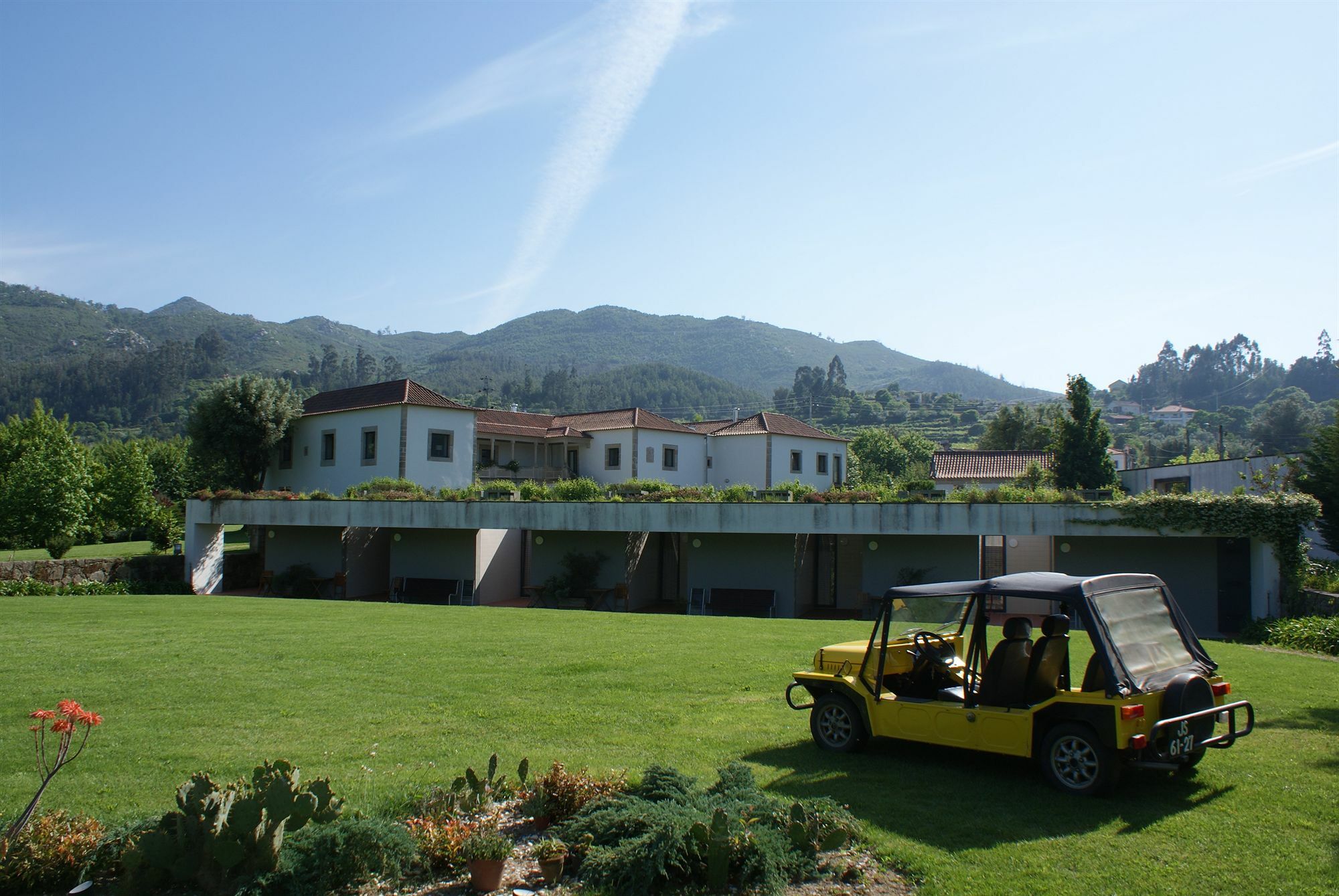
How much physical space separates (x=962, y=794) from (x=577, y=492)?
22589 millimetres

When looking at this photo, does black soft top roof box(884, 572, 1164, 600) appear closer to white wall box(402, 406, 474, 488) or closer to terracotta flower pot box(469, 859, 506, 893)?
terracotta flower pot box(469, 859, 506, 893)

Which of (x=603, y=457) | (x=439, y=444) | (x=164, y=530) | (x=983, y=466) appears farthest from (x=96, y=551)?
(x=983, y=466)

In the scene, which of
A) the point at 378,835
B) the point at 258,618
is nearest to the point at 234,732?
the point at 378,835

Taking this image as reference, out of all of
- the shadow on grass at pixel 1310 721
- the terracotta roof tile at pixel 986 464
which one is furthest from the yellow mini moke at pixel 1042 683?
the terracotta roof tile at pixel 986 464

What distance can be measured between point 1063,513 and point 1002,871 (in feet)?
67.5

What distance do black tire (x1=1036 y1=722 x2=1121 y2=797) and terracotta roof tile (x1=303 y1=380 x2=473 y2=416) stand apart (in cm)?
3295

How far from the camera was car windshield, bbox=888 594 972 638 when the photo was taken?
24.9 feet

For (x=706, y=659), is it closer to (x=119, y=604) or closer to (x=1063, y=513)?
(x=1063, y=513)

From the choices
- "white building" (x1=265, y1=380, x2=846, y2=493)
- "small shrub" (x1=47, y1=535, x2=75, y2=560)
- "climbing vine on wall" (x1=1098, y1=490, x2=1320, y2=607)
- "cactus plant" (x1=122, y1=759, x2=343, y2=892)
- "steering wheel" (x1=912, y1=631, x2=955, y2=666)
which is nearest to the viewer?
"cactus plant" (x1=122, y1=759, x2=343, y2=892)

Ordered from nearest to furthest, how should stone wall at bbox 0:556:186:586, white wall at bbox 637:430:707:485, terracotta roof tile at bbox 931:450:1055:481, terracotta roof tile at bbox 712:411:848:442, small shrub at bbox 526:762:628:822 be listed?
small shrub at bbox 526:762:628:822, stone wall at bbox 0:556:186:586, white wall at bbox 637:430:707:485, terracotta roof tile at bbox 712:411:848:442, terracotta roof tile at bbox 931:450:1055:481

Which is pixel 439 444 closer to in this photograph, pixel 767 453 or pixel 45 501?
pixel 45 501

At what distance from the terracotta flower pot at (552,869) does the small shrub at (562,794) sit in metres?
0.74

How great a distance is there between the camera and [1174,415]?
515 feet

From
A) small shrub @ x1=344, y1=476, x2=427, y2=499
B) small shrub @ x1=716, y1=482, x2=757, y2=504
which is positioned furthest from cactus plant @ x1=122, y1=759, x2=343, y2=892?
small shrub @ x1=344, y1=476, x2=427, y2=499
